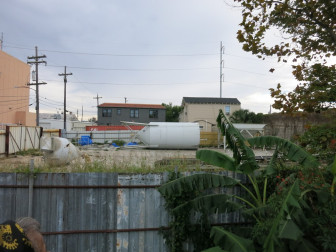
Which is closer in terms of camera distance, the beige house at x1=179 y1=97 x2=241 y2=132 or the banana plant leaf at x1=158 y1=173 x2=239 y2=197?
the banana plant leaf at x1=158 y1=173 x2=239 y2=197

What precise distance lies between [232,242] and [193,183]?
1.22m

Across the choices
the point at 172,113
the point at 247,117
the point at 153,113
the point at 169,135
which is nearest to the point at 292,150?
the point at 169,135

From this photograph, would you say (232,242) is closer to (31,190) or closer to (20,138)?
(31,190)

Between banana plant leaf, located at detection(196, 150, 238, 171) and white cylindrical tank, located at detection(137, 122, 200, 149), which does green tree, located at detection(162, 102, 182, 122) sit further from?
banana plant leaf, located at detection(196, 150, 238, 171)

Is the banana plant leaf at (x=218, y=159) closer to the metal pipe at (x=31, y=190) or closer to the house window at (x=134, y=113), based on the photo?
the metal pipe at (x=31, y=190)

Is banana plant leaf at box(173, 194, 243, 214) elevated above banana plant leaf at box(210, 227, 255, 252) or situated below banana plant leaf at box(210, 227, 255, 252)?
above

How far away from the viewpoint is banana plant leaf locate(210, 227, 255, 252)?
3.81 meters

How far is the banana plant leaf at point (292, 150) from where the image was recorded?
459 centimetres

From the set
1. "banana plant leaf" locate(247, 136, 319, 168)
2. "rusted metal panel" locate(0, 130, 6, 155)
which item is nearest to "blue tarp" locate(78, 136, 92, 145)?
"rusted metal panel" locate(0, 130, 6, 155)

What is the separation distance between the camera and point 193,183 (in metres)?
4.79

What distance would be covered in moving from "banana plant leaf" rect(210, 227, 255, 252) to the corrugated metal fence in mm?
1413

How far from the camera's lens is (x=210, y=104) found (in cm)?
4138

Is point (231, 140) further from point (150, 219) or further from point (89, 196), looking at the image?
point (89, 196)

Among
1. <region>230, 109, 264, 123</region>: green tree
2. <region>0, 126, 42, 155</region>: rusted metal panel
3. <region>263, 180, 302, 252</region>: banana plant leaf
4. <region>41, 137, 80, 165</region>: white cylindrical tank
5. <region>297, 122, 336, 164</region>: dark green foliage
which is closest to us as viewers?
<region>263, 180, 302, 252</region>: banana plant leaf
